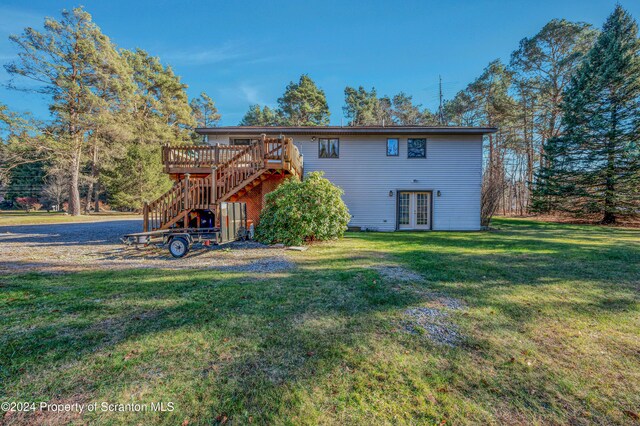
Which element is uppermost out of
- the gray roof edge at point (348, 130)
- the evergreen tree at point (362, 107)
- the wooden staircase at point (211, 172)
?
the evergreen tree at point (362, 107)

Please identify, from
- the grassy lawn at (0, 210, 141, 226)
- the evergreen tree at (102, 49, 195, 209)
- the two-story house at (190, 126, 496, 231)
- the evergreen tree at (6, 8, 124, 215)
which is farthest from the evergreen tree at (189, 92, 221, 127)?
the two-story house at (190, 126, 496, 231)

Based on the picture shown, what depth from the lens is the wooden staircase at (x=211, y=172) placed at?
28.9 ft

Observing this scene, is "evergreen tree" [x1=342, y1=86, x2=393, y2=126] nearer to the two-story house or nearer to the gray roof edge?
the two-story house

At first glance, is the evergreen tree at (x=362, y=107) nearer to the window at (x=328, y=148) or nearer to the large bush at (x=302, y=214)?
the window at (x=328, y=148)

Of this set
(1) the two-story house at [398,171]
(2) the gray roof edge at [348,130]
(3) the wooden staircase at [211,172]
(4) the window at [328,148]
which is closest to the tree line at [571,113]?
(1) the two-story house at [398,171]

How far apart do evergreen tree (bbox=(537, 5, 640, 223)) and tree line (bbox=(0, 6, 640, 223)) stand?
63mm

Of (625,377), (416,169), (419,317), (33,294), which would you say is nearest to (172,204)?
(33,294)

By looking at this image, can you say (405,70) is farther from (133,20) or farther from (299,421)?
(299,421)

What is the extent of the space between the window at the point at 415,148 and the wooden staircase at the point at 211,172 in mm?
6660

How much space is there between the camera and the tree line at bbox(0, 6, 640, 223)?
16.2 m

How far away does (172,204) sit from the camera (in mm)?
8844

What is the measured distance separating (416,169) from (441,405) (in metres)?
12.6

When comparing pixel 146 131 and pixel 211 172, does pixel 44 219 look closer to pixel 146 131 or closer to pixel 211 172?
pixel 146 131

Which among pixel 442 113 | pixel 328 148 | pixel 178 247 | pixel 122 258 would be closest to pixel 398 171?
pixel 328 148
